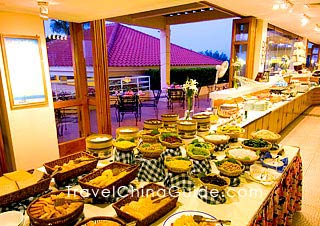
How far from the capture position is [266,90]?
5793 millimetres

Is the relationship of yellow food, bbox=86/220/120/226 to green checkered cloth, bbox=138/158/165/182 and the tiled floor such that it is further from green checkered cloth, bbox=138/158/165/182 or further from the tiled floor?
the tiled floor

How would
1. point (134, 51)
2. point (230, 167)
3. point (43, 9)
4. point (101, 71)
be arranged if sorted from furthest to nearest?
point (134, 51) → point (101, 71) → point (43, 9) → point (230, 167)

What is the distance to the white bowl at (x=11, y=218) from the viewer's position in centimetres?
114

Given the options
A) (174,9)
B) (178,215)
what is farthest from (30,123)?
(174,9)

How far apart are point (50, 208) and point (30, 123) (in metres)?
2.31

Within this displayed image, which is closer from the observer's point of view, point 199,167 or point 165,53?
point 199,167

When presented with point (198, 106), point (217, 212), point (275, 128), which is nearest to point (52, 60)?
point (217, 212)

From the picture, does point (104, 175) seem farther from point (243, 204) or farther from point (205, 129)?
point (205, 129)

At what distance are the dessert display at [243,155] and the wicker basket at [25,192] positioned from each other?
4.29ft

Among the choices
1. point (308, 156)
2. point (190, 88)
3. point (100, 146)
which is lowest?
point (308, 156)

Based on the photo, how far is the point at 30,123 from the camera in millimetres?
3119

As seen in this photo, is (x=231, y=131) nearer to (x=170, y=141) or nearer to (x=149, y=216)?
(x=170, y=141)

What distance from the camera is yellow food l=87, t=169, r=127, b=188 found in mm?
1372

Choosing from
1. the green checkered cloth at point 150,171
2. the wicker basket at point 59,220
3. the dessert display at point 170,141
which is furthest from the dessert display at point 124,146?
the wicker basket at point 59,220
